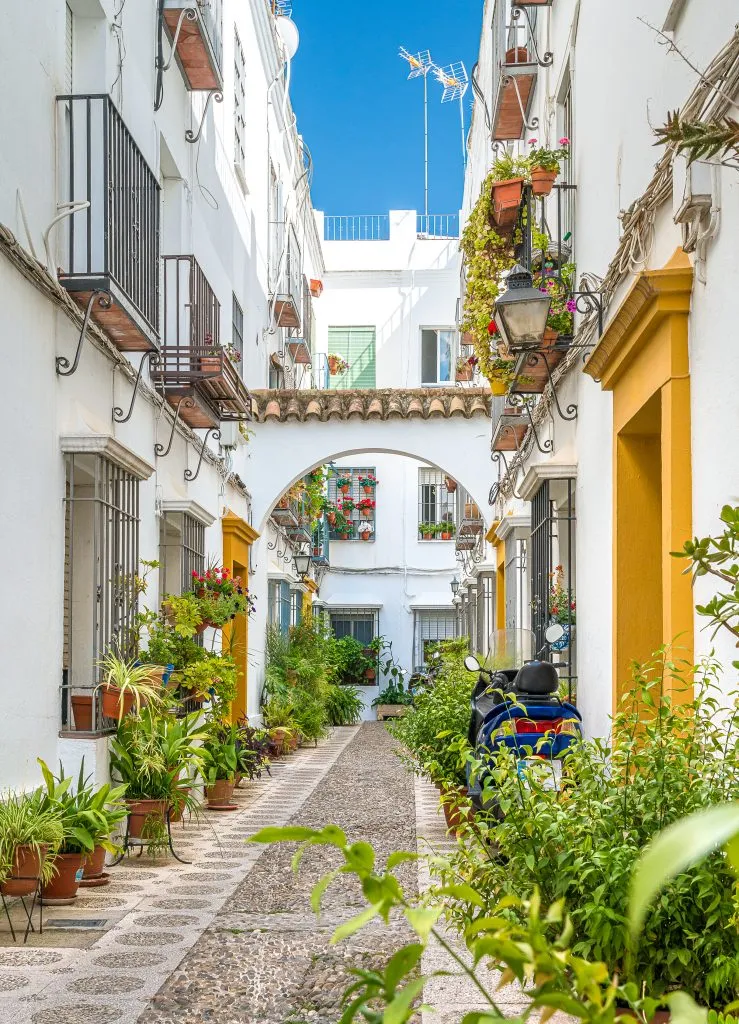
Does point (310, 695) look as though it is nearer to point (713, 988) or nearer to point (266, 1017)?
point (266, 1017)

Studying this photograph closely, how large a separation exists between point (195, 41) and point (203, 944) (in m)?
7.89

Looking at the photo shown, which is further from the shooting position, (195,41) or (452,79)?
(452,79)

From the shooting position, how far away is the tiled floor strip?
4.31 meters

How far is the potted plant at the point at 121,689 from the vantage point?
7418mm

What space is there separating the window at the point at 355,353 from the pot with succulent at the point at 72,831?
71.3 feet

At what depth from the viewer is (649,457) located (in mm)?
6449

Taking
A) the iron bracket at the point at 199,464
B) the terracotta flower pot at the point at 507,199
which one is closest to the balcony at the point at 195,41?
the terracotta flower pot at the point at 507,199

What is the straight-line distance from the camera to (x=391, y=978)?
1013 mm

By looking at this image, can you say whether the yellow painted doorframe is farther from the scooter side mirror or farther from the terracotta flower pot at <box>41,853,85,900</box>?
the terracotta flower pot at <box>41,853,85,900</box>

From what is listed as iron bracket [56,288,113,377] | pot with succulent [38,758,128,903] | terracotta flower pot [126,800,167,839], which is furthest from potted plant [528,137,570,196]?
pot with succulent [38,758,128,903]

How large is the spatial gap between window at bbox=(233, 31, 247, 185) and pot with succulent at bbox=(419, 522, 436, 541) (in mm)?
13623

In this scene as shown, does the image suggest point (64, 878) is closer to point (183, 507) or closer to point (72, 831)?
point (72, 831)

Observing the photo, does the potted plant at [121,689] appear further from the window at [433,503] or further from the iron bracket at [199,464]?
the window at [433,503]

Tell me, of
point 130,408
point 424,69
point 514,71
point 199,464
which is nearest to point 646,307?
point 130,408
